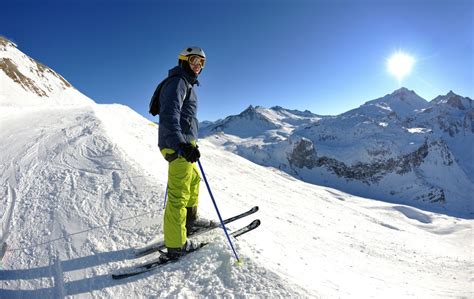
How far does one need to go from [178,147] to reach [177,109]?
25.4 inches

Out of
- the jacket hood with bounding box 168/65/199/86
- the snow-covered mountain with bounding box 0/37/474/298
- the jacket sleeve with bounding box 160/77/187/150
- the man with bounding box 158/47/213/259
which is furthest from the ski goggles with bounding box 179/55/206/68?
the snow-covered mountain with bounding box 0/37/474/298

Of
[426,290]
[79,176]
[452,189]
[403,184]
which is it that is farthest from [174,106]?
[452,189]

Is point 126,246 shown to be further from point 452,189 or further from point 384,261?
point 452,189

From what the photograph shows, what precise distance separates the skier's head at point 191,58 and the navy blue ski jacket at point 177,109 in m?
0.14

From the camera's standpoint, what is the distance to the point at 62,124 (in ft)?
48.4

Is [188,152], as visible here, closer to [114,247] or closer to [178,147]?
[178,147]

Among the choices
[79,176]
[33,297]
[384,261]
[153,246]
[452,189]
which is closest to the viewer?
[33,297]

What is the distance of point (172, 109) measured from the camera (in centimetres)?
507

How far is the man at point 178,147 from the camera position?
16.4 ft

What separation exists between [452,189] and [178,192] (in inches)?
9114

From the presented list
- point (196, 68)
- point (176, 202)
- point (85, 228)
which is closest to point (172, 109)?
point (196, 68)

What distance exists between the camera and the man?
5.00 m

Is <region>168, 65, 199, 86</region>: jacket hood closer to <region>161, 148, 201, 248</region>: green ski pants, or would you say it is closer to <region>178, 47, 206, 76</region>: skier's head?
<region>178, 47, 206, 76</region>: skier's head

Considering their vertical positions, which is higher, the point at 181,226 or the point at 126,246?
the point at 181,226
